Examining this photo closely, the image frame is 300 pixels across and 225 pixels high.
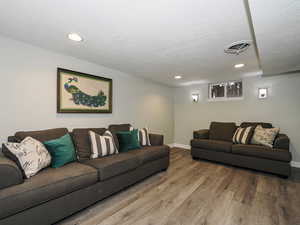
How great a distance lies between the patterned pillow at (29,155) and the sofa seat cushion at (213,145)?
3215 millimetres

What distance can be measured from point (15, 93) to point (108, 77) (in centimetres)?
163

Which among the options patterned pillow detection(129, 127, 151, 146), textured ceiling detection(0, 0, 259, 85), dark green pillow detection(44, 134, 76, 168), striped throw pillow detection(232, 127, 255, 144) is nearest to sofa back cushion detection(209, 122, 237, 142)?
striped throw pillow detection(232, 127, 255, 144)

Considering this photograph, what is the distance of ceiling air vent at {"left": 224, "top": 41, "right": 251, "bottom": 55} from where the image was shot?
207cm

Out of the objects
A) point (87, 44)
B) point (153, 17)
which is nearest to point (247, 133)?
point (153, 17)

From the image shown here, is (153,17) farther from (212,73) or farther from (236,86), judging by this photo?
(236,86)

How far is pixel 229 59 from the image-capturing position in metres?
2.69

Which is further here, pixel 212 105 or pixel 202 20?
pixel 212 105

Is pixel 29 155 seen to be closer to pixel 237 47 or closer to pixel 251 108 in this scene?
pixel 237 47

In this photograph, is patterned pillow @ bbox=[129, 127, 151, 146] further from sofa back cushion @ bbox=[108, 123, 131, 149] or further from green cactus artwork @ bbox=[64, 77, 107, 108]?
green cactus artwork @ bbox=[64, 77, 107, 108]

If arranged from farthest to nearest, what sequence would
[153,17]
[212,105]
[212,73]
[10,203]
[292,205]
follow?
[212,105] < [212,73] < [292,205] < [153,17] < [10,203]

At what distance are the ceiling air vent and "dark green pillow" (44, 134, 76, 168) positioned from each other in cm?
274

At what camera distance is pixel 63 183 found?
1555 millimetres

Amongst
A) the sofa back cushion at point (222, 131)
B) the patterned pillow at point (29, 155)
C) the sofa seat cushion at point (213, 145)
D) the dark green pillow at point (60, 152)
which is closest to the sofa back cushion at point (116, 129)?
the dark green pillow at point (60, 152)

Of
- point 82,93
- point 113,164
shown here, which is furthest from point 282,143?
point 82,93
